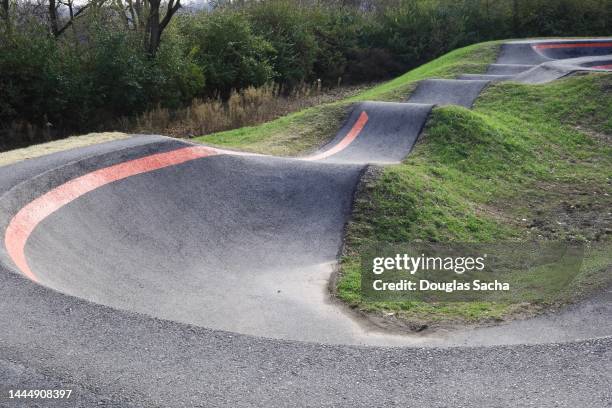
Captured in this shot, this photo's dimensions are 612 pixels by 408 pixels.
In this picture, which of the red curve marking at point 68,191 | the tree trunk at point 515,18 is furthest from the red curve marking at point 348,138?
the tree trunk at point 515,18

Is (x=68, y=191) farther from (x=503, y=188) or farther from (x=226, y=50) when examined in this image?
(x=226, y=50)

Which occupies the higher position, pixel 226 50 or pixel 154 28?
pixel 154 28

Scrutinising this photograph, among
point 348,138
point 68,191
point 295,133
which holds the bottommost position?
point 348,138

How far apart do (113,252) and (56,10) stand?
20.0m

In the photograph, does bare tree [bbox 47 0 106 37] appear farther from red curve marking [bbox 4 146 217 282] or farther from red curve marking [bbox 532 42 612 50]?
red curve marking [bbox 532 42 612 50]

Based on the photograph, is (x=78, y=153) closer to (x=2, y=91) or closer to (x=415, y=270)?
(x=415, y=270)

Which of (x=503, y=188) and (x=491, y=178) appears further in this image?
(x=491, y=178)

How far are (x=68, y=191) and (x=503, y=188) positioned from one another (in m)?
7.87

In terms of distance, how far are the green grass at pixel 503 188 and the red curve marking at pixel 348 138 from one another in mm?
1685

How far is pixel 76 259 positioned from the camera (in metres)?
7.26

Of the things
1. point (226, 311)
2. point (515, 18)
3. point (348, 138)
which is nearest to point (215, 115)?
point (348, 138)

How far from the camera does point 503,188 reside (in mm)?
12055

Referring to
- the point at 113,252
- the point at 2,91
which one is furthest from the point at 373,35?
the point at 113,252

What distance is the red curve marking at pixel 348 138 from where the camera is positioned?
43.6 feet
